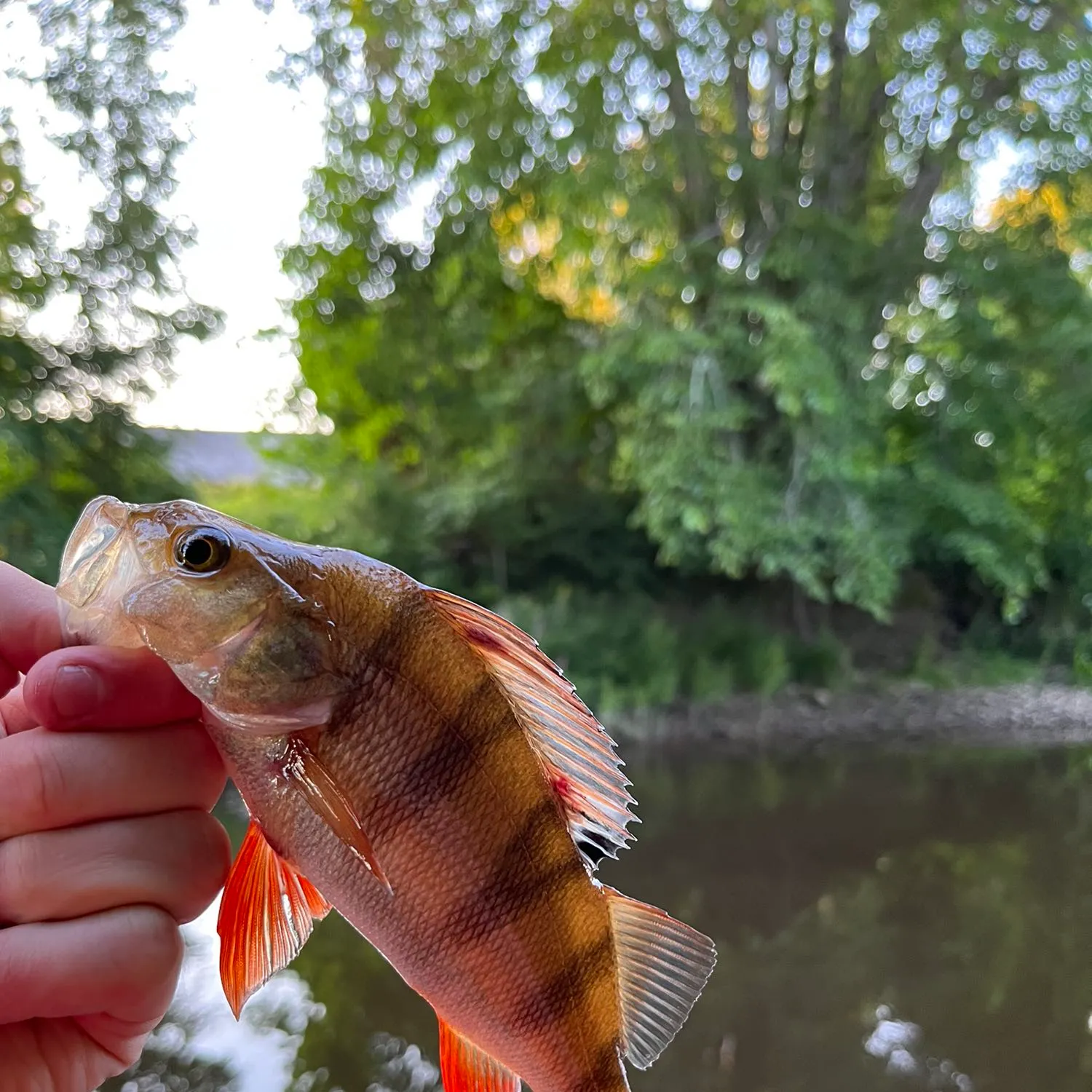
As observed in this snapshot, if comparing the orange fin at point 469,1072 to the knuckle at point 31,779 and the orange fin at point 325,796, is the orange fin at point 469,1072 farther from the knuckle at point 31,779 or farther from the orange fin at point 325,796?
the knuckle at point 31,779

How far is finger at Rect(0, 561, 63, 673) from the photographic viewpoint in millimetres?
587

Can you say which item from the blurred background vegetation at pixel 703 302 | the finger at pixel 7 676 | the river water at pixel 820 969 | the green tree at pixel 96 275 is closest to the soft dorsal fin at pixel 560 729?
the finger at pixel 7 676

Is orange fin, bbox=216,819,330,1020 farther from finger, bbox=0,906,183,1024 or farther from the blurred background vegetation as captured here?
the blurred background vegetation

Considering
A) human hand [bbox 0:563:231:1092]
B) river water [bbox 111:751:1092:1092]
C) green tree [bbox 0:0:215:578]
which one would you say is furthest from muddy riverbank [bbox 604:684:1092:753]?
human hand [bbox 0:563:231:1092]

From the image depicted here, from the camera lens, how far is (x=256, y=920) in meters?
0.56

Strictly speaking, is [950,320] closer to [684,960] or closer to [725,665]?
[725,665]

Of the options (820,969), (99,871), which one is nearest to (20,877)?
(99,871)

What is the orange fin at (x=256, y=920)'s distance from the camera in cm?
56

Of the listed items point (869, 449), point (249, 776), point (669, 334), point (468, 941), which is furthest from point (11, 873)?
point (869, 449)

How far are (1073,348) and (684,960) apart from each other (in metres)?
4.76

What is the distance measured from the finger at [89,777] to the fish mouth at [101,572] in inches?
2.8

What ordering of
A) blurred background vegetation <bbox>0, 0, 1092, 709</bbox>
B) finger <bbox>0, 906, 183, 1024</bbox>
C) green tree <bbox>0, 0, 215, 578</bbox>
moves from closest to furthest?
1. finger <bbox>0, 906, 183, 1024</bbox>
2. green tree <bbox>0, 0, 215, 578</bbox>
3. blurred background vegetation <bbox>0, 0, 1092, 709</bbox>

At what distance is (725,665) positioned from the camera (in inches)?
190

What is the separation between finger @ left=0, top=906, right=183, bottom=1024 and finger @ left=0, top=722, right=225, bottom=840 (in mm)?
68
